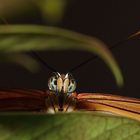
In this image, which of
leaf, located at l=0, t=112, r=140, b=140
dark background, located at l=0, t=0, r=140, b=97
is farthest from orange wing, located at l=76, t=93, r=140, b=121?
dark background, located at l=0, t=0, r=140, b=97

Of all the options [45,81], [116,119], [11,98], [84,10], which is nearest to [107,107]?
[11,98]

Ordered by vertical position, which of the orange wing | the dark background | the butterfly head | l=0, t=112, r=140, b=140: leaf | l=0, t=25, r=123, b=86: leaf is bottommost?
l=0, t=112, r=140, b=140: leaf

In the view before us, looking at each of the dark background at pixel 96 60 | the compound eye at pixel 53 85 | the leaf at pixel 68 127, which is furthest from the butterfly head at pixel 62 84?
the dark background at pixel 96 60

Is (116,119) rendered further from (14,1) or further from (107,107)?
(107,107)

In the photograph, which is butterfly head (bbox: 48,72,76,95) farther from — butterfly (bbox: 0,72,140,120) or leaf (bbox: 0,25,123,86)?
leaf (bbox: 0,25,123,86)

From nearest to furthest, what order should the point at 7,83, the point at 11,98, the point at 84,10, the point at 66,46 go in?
the point at 66,46
the point at 11,98
the point at 7,83
the point at 84,10

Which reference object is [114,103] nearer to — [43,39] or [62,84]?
[62,84]
